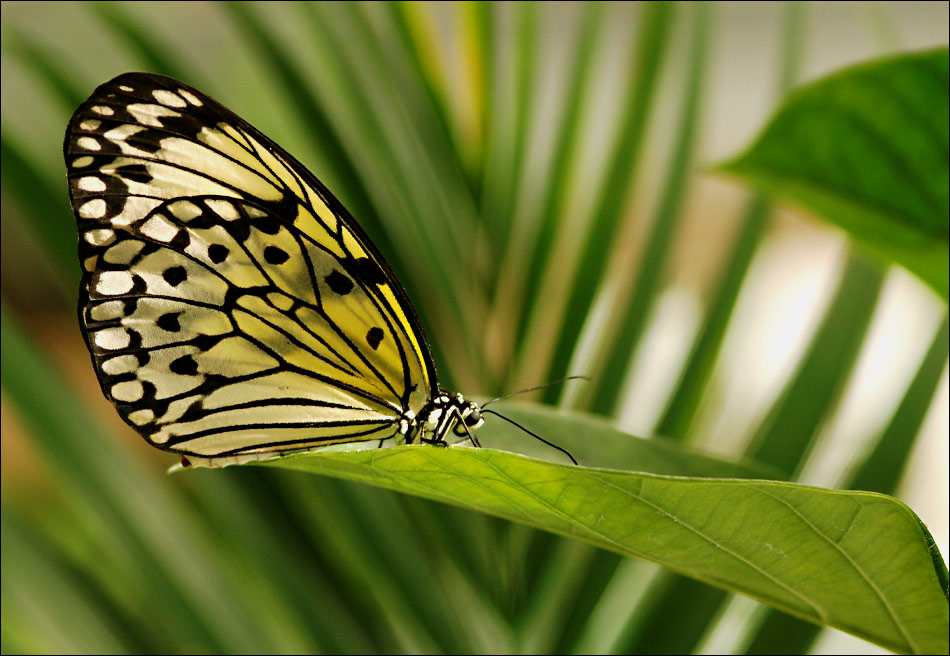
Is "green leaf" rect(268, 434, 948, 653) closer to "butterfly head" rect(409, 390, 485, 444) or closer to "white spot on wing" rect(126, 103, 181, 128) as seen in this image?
"butterfly head" rect(409, 390, 485, 444)

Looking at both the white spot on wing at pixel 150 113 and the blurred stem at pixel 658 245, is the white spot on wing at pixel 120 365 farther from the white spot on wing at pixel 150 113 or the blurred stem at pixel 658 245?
the blurred stem at pixel 658 245

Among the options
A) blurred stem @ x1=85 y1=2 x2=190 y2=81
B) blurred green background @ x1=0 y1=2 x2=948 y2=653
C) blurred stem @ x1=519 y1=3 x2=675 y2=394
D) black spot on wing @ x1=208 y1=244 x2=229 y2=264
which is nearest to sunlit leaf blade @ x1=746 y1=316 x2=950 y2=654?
blurred green background @ x1=0 y1=2 x2=948 y2=653

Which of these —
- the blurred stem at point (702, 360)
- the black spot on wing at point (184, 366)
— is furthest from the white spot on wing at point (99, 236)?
the blurred stem at point (702, 360)

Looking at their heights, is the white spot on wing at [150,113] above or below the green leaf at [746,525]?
above

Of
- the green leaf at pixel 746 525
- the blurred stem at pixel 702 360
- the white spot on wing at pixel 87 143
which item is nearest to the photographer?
the green leaf at pixel 746 525

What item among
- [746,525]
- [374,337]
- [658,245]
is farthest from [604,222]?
[746,525]

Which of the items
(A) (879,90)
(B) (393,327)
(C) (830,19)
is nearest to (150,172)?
(B) (393,327)

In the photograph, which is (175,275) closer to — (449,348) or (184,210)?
(184,210)
